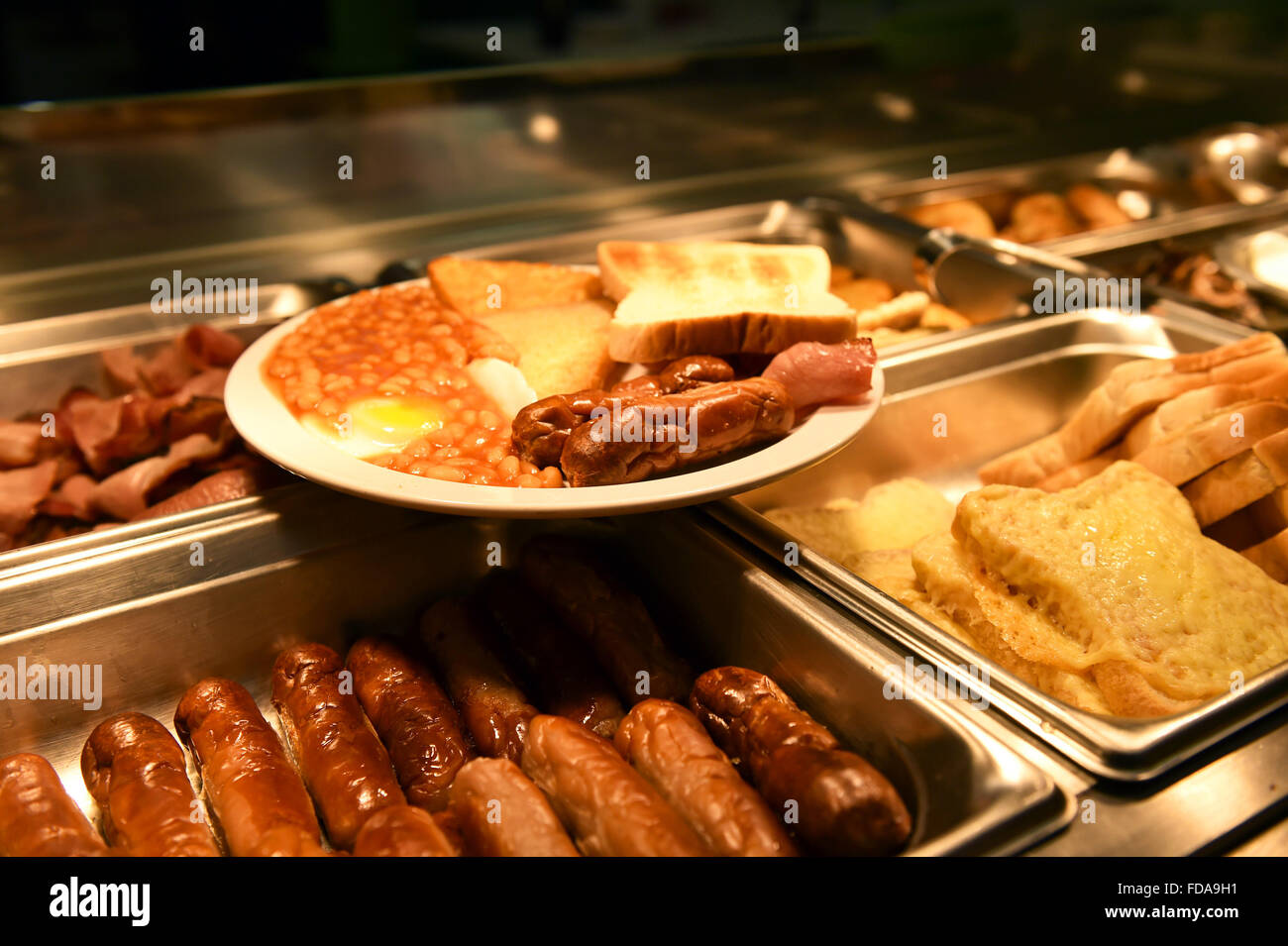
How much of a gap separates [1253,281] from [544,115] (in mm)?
2364

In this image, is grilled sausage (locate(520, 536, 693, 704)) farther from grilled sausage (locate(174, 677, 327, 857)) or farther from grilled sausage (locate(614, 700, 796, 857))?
grilled sausage (locate(174, 677, 327, 857))

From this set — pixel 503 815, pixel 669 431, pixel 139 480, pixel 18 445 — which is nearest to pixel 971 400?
pixel 669 431

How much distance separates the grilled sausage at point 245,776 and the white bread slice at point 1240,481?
1.85 m

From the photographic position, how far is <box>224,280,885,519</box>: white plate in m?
1.60

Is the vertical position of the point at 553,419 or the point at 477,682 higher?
the point at 553,419

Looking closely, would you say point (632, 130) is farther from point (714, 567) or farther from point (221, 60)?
point (714, 567)

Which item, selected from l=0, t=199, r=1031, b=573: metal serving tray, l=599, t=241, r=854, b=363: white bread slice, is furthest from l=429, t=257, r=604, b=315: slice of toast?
l=0, t=199, r=1031, b=573: metal serving tray

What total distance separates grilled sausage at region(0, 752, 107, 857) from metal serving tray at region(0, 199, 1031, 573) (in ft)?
1.35

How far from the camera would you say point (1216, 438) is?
205 cm

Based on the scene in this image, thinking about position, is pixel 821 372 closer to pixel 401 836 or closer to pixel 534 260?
pixel 401 836

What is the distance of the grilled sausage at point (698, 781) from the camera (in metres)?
1.34

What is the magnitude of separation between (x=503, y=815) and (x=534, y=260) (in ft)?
6.86

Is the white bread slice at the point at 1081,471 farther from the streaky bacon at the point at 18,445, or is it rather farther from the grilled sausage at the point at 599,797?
the streaky bacon at the point at 18,445

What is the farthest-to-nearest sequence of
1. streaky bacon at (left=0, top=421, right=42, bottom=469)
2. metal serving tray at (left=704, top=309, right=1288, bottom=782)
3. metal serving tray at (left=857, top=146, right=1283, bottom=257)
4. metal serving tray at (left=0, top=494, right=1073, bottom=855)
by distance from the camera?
metal serving tray at (left=857, top=146, right=1283, bottom=257)
metal serving tray at (left=704, top=309, right=1288, bottom=782)
streaky bacon at (left=0, top=421, right=42, bottom=469)
metal serving tray at (left=0, top=494, right=1073, bottom=855)
